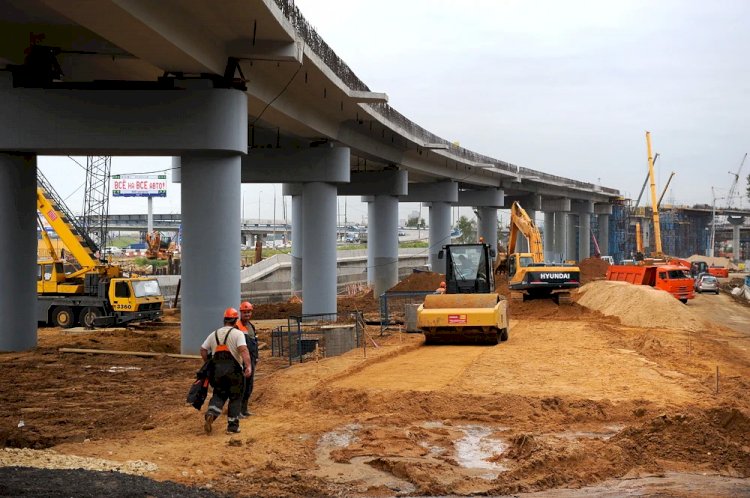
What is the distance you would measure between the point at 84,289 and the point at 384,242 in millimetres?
19248

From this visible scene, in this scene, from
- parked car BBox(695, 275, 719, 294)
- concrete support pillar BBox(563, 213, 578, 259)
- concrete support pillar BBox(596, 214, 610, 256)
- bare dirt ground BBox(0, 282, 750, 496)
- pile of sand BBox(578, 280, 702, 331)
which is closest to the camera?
bare dirt ground BBox(0, 282, 750, 496)

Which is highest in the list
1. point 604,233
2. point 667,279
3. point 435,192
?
point 435,192

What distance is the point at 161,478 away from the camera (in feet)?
34.4

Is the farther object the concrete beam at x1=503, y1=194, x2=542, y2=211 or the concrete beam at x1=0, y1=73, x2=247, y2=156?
the concrete beam at x1=503, y1=194, x2=542, y2=211

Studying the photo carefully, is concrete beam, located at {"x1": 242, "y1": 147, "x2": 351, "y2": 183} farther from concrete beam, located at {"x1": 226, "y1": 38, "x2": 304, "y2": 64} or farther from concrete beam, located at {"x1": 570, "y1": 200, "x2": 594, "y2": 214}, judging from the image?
concrete beam, located at {"x1": 570, "y1": 200, "x2": 594, "y2": 214}

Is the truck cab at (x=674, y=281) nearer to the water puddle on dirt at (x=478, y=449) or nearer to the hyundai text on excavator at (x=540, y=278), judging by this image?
the hyundai text on excavator at (x=540, y=278)

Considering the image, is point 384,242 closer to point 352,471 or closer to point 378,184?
point 378,184

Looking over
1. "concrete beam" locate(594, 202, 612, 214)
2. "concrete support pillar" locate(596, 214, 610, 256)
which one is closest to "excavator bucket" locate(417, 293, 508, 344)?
"concrete beam" locate(594, 202, 612, 214)

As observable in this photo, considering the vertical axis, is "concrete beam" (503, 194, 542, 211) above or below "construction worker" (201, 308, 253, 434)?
above

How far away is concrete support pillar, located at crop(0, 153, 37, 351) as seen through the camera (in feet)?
79.7

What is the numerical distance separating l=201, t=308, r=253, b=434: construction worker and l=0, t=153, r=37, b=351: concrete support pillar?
13207mm

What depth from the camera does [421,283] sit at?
173 ft

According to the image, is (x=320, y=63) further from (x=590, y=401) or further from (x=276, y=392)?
(x=590, y=401)

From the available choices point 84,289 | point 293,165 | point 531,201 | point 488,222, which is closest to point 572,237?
point 531,201
